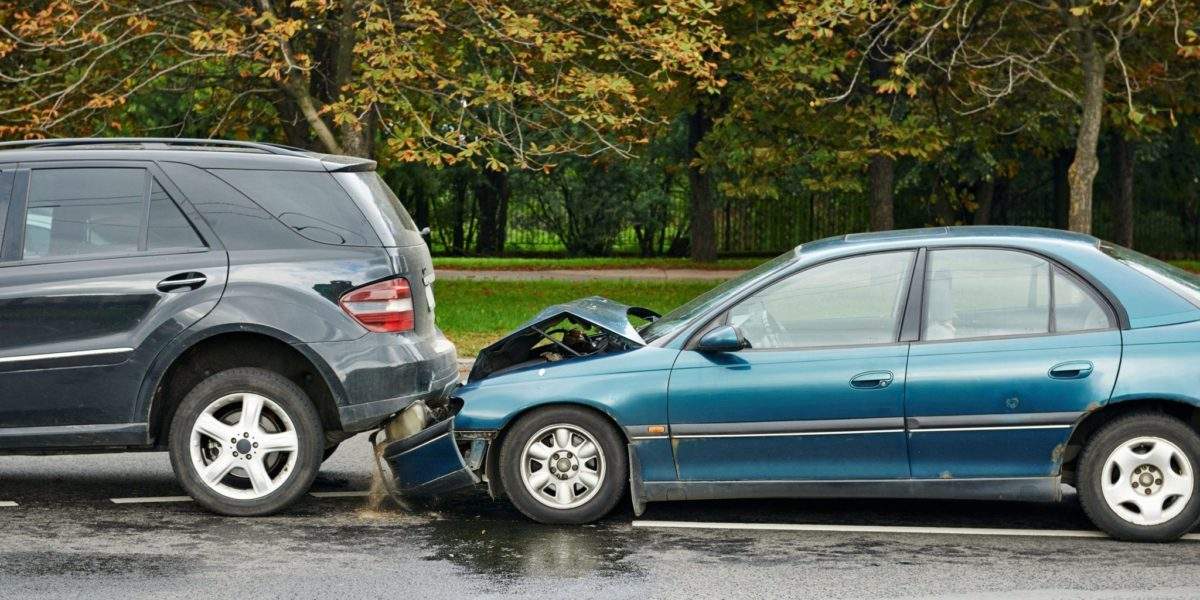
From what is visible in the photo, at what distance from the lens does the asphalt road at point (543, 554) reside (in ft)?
19.2

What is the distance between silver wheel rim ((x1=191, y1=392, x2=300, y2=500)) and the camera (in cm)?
720

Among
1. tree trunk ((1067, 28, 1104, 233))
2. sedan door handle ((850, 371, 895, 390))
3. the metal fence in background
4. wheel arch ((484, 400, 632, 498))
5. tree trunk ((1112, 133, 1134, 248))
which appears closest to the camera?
sedan door handle ((850, 371, 895, 390))

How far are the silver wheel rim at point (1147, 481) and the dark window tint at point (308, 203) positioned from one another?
11.7ft

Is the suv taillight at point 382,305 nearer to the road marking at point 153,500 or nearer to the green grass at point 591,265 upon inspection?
the road marking at point 153,500

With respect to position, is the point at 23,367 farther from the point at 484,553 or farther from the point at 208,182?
the point at 484,553

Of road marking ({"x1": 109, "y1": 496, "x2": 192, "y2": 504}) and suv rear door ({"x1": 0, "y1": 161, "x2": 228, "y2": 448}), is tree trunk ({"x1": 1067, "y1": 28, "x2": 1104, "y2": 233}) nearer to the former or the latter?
road marking ({"x1": 109, "y1": 496, "x2": 192, "y2": 504})

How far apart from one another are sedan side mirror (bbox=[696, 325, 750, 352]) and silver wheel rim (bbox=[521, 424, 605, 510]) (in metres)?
0.69

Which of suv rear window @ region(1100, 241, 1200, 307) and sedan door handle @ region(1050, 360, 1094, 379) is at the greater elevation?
suv rear window @ region(1100, 241, 1200, 307)

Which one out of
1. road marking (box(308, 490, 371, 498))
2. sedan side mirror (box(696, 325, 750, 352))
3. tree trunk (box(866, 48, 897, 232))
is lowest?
road marking (box(308, 490, 371, 498))

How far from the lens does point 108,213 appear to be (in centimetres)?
734

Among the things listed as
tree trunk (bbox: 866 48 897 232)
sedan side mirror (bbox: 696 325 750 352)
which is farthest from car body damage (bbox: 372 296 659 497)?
tree trunk (bbox: 866 48 897 232)

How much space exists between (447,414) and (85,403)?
66.4 inches

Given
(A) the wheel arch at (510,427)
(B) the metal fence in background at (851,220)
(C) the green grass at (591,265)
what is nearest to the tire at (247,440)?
(A) the wheel arch at (510,427)

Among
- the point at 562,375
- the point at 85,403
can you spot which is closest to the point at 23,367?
the point at 85,403
